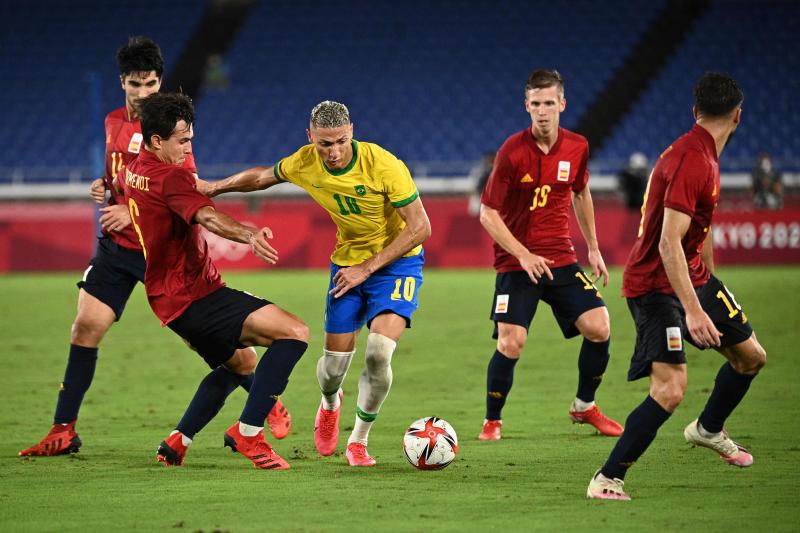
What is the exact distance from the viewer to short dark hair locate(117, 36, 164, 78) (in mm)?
7668

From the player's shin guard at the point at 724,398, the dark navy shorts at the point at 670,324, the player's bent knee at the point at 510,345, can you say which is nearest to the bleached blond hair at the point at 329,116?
the dark navy shorts at the point at 670,324

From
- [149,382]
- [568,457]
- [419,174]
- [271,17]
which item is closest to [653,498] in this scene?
[568,457]

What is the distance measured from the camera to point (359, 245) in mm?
7262

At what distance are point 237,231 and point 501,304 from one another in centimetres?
243

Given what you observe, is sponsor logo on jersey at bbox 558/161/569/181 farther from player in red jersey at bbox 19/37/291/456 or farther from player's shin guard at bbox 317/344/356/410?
player in red jersey at bbox 19/37/291/456

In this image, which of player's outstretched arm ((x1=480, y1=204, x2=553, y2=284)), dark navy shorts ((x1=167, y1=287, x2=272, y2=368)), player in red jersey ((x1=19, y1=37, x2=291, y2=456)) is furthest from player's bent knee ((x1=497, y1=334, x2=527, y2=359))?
dark navy shorts ((x1=167, y1=287, x2=272, y2=368))

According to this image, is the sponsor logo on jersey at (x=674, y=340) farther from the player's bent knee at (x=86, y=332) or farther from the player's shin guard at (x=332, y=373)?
the player's bent knee at (x=86, y=332)

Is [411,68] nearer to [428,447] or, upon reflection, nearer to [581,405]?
[581,405]

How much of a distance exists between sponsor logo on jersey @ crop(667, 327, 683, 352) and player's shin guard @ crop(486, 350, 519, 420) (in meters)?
2.10

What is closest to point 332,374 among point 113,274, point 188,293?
point 188,293

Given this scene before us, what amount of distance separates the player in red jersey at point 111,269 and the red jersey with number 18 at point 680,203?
243 centimetres

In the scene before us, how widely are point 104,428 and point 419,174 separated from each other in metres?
19.6

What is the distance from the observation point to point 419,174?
27344 millimetres

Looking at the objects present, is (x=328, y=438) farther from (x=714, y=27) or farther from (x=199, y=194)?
(x=714, y=27)
